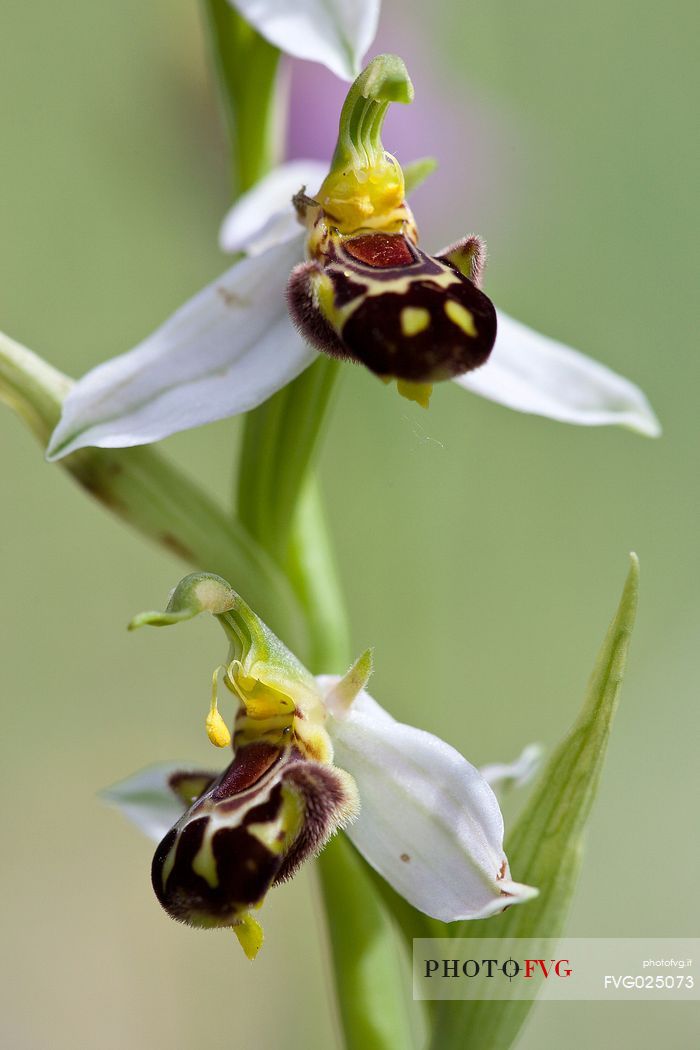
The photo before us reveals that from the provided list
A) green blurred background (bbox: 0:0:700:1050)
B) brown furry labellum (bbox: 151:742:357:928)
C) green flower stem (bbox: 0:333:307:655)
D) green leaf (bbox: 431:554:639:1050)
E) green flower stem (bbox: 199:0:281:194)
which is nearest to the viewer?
brown furry labellum (bbox: 151:742:357:928)

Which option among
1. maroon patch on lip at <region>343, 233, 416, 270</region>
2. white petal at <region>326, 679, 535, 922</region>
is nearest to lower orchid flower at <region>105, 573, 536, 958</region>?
white petal at <region>326, 679, 535, 922</region>

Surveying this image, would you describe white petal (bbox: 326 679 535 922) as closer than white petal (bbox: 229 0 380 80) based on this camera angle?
Yes

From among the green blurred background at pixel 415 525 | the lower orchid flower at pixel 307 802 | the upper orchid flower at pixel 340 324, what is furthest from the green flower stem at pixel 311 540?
the green blurred background at pixel 415 525

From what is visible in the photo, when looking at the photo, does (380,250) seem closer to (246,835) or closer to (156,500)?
(156,500)

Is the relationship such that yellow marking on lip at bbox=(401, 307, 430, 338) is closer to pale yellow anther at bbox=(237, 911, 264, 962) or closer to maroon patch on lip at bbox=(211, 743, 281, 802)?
maroon patch on lip at bbox=(211, 743, 281, 802)

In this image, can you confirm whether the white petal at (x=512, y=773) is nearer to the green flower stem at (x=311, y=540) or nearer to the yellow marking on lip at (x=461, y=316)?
the green flower stem at (x=311, y=540)

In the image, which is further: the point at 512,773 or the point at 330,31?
the point at 512,773

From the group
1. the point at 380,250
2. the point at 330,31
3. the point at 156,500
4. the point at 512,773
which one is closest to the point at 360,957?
the point at 512,773
